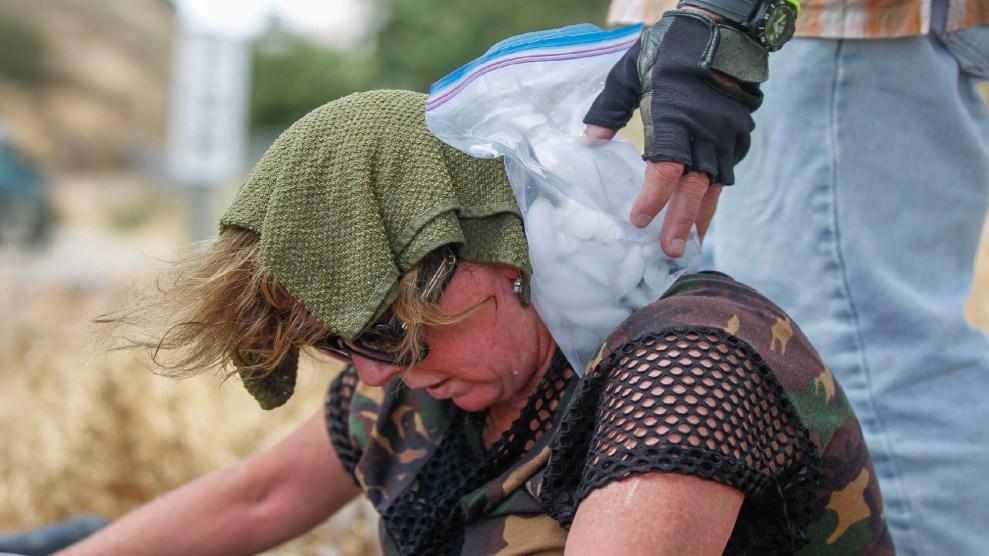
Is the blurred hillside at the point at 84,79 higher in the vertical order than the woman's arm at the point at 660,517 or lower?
lower

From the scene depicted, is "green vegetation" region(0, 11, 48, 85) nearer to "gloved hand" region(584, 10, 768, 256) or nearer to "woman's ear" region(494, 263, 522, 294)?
"woman's ear" region(494, 263, 522, 294)

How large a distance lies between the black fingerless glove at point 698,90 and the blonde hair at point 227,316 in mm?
377

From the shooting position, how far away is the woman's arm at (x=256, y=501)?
2158mm

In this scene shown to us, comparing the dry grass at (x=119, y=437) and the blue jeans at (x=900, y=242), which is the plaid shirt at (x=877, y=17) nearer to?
the blue jeans at (x=900, y=242)

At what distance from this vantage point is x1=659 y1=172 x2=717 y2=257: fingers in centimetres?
157

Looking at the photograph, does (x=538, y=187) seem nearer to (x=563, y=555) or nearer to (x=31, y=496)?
(x=563, y=555)

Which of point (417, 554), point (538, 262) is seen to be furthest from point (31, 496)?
point (538, 262)

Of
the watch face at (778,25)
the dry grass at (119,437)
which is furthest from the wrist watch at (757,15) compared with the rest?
the dry grass at (119,437)

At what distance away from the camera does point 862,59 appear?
6.54ft

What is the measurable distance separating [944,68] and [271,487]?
1531 mm

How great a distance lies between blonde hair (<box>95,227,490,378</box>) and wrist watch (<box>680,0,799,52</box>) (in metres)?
0.56

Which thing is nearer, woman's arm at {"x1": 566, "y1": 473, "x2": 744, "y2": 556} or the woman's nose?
woman's arm at {"x1": 566, "y1": 473, "x2": 744, "y2": 556}

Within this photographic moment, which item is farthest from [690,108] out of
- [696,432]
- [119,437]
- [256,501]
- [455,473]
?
[119,437]

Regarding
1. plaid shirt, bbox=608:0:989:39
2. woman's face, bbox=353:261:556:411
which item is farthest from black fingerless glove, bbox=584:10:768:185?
plaid shirt, bbox=608:0:989:39
